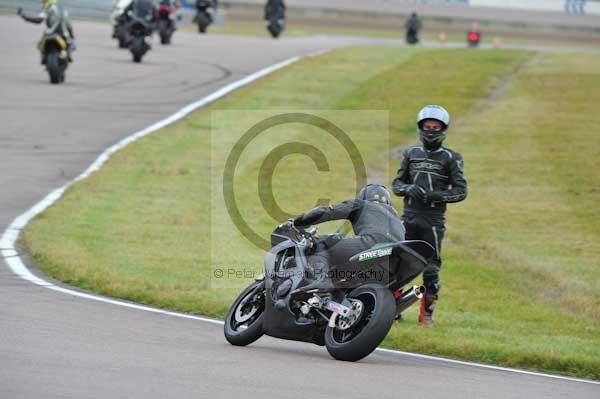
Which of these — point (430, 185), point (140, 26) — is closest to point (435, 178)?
point (430, 185)

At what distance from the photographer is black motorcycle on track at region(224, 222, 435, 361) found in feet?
27.3

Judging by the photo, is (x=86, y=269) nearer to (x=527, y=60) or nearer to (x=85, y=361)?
(x=85, y=361)

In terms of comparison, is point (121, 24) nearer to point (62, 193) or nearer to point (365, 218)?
point (62, 193)

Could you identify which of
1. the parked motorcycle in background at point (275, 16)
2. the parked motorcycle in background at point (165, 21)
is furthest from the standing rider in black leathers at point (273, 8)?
the parked motorcycle in background at point (165, 21)

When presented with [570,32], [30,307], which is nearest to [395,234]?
[30,307]

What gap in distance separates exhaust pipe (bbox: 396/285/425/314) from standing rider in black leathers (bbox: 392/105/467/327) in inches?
73.1

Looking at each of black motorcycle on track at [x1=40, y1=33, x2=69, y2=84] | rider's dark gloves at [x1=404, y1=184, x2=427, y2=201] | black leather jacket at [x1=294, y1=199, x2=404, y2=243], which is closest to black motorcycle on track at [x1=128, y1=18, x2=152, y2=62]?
black motorcycle on track at [x1=40, y1=33, x2=69, y2=84]

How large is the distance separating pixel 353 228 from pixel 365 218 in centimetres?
15

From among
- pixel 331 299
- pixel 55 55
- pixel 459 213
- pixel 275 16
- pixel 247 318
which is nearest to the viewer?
pixel 331 299

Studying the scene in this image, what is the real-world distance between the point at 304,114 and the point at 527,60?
490 inches

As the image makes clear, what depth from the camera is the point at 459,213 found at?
59.9 feet

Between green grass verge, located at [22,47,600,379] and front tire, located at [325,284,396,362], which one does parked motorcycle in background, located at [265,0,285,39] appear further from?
front tire, located at [325,284,396,362]

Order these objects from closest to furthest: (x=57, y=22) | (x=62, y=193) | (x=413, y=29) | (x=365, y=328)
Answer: (x=365, y=328), (x=62, y=193), (x=57, y=22), (x=413, y=29)

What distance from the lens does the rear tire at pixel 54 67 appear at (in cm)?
2608
